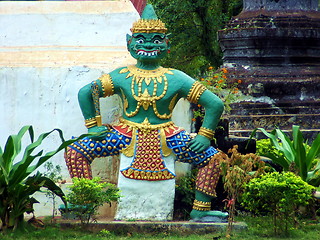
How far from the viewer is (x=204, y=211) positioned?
1098 cm

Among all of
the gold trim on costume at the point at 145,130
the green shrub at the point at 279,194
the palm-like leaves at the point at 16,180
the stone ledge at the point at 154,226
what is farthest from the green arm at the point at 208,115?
the palm-like leaves at the point at 16,180

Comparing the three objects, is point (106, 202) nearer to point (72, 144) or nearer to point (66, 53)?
point (72, 144)

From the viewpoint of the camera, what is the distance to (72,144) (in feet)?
35.7

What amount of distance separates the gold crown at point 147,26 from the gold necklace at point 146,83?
0.45 metres

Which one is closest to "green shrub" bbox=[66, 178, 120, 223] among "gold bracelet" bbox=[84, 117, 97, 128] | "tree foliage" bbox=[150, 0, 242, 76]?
"gold bracelet" bbox=[84, 117, 97, 128]

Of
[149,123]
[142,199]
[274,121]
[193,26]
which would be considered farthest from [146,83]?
[193,26]

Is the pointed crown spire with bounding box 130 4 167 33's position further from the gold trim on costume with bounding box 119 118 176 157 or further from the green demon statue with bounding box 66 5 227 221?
the gold trim on costume with bounding box 119 118 176 157

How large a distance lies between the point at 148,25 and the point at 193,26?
1017 cm

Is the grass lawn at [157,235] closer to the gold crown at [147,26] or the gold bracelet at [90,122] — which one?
the gold bracelet at [90,122]

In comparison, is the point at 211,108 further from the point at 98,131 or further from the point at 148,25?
the point at 98,131

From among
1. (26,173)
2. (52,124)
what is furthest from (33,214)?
(52,124)

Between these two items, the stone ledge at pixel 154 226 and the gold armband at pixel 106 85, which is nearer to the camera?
the stone ledge at pixel 154 226

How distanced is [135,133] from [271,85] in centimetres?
503

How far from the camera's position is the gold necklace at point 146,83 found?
35.6 feet
